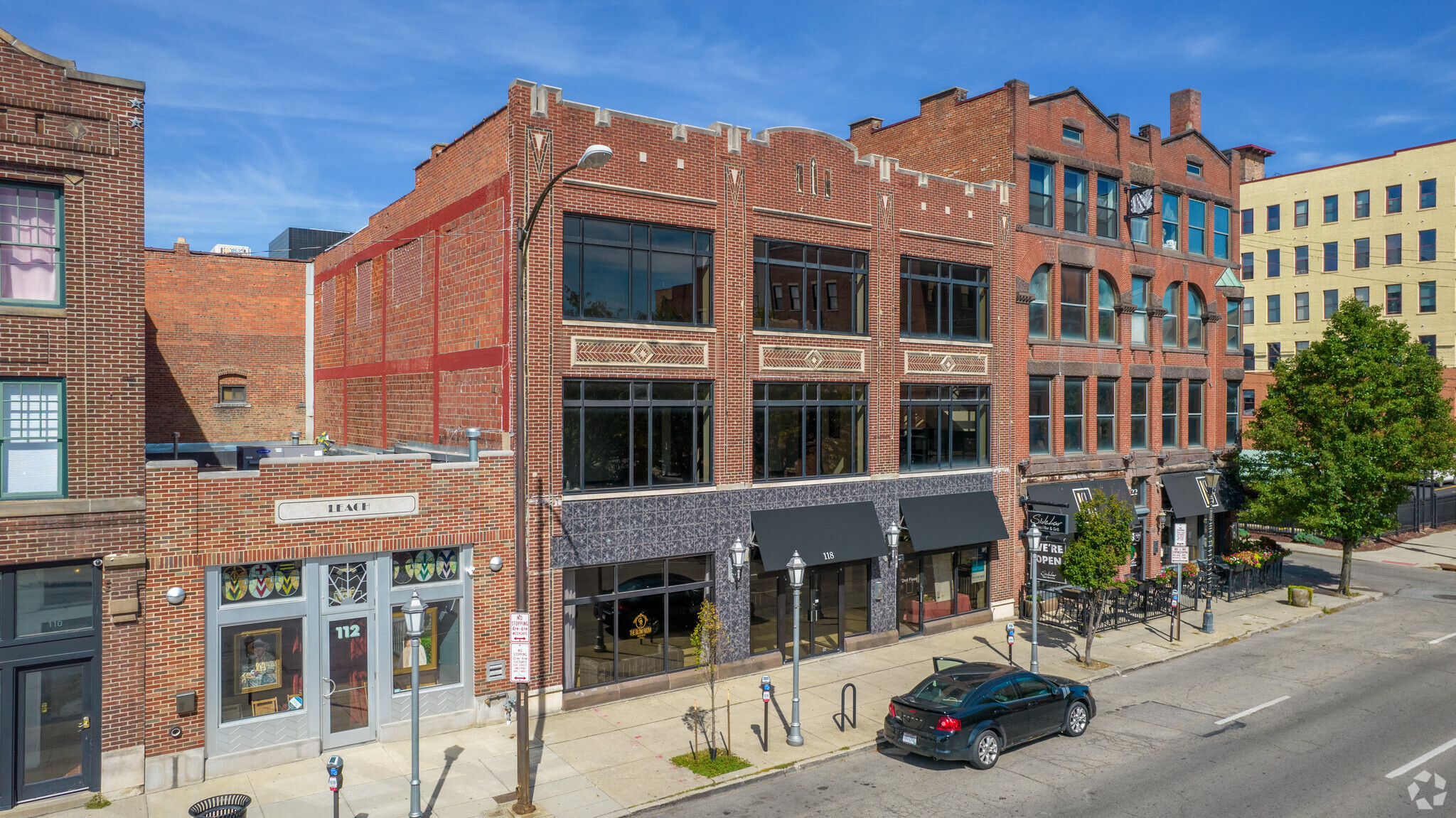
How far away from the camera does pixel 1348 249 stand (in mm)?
57625

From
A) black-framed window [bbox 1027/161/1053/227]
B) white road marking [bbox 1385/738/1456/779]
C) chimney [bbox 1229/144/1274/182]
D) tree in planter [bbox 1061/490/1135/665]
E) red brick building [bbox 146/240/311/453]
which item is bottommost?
white road marking [bbox 1385/738/1456/779]

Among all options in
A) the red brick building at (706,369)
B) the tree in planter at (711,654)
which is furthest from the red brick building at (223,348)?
the tree in planter at (711,654)

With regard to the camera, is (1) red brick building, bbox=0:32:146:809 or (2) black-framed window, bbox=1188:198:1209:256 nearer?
(1) red brick building, bbox=0:32:146:809

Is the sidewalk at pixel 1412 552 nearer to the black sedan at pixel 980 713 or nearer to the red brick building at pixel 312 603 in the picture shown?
the black sedan at pixel 980 713

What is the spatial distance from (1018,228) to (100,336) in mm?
23644

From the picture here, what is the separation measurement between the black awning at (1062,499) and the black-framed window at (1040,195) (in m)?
8.39

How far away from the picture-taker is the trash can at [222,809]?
41.6 ft

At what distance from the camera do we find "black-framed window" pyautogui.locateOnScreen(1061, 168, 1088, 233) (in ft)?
96.1

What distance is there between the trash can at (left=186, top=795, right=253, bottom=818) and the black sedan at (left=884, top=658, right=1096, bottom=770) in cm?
1063

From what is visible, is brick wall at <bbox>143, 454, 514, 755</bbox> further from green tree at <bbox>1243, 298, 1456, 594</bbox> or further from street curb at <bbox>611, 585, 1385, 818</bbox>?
green tree at <bbox>1243, 298, 1456, 594</bbox>

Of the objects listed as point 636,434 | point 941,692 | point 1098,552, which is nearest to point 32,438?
point 636,434

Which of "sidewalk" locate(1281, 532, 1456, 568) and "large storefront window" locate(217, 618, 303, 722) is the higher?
"large storefront window" locate(217, 618, 303, 722)

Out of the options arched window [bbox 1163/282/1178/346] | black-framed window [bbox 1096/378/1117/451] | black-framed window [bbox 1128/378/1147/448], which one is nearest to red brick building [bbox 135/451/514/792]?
black-framed window [bbox 1096/378/1117/451]

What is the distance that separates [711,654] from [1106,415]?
63.2 ft
